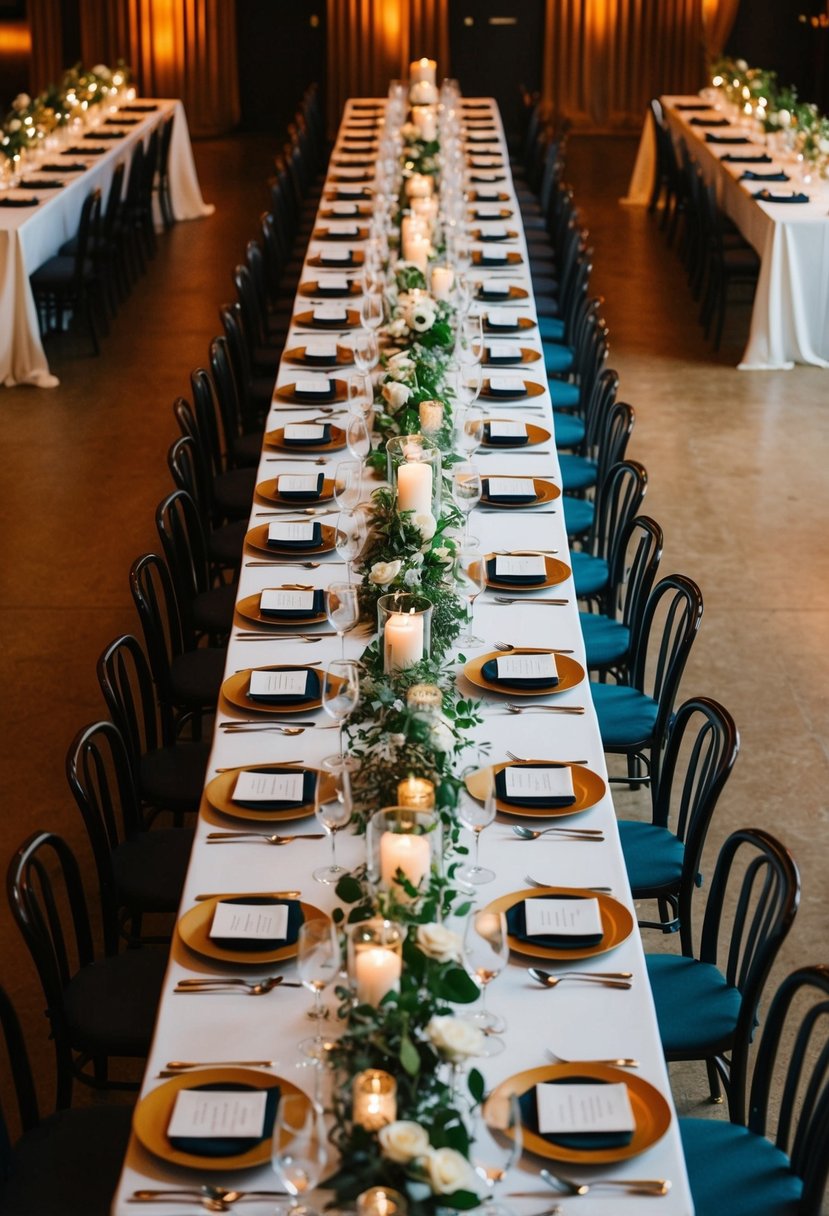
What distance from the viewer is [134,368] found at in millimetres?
9305

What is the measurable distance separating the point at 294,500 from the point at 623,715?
133 centimetres

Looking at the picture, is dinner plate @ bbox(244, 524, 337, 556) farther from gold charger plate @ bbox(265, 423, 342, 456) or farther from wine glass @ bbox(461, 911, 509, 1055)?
wine glass @ bbox(461, 911, 509, 1055)

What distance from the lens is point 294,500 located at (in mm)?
5039

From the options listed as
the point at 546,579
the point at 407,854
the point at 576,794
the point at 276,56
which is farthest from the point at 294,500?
the point at 276,56

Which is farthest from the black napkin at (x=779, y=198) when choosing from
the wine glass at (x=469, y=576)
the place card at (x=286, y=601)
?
the place card at (x=286, y=601)

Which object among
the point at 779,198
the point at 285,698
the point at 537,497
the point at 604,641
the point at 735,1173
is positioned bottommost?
the point at 735,1173

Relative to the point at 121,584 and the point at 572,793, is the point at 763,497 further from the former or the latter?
the point at 572,793

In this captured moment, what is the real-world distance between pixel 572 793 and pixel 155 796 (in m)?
1.32

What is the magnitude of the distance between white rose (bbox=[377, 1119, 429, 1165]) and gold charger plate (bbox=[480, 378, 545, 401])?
163 inches

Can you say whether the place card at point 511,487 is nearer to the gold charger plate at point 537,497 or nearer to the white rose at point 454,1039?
the gold charger plate at point 537,497

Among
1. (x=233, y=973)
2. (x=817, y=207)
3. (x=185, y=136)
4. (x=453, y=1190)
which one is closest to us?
(x=453, y=1190)

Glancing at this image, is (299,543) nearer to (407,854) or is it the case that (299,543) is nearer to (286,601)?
(286,601)

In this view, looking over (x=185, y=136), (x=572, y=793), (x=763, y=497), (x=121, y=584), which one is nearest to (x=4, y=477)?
(x=121, y=584)

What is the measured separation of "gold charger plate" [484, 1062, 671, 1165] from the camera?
2.48 meters
